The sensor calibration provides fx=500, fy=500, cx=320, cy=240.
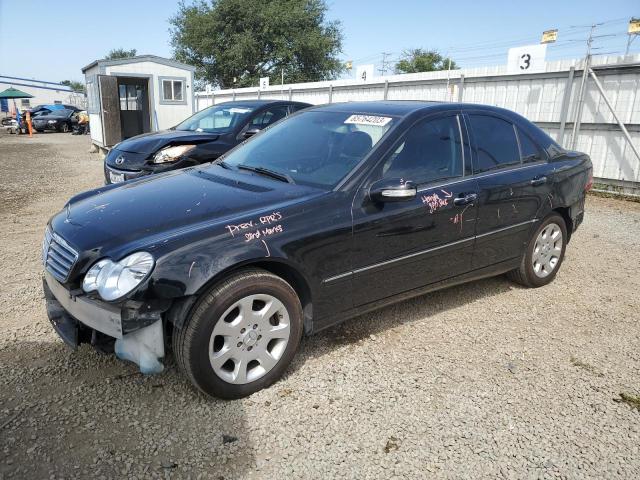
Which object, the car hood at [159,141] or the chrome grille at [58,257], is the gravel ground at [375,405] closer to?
the chrome grille at [58,257]

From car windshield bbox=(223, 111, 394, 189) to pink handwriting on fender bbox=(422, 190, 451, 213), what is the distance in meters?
0.53

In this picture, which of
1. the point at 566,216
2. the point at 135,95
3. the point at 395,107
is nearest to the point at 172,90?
the point at 135,95

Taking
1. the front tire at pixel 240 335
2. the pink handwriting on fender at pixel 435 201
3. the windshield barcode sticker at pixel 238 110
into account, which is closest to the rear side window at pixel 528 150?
the pink handwriting on fender at pixel 435 201

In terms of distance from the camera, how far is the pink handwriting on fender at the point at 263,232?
2722 millimetres

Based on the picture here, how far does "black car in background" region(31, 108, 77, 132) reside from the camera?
29.5 m

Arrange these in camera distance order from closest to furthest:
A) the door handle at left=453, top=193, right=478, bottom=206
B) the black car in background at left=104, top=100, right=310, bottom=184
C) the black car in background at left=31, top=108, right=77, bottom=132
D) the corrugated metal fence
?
the door handle at left=453, top=193, right=478, bottom=206 < the black car in background at left=104, top=100, right=310, bottom=184 < the corrugated metal fence < the black car in background at left=31, top=108, right=77, bottom=132

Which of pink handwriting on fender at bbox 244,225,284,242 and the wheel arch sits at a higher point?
pink handwriting on fender at bbox 244,225,284,242

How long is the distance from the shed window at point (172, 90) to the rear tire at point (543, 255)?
15.9 metres

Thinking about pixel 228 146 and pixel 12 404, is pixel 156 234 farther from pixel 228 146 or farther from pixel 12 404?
pixel 228 146

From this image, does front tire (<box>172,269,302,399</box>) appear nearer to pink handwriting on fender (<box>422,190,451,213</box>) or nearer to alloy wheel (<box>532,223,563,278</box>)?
pink handwriting on fender (<box>422,190,451,213</box>)

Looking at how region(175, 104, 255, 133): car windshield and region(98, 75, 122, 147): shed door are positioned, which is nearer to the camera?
region(175, 104, 255, 133): car windshield

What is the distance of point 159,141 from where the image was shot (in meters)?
6.95

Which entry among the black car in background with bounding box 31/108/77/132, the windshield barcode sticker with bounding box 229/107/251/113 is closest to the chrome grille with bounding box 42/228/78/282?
the windshield barcode sticker with bounding box 229/107/251/113

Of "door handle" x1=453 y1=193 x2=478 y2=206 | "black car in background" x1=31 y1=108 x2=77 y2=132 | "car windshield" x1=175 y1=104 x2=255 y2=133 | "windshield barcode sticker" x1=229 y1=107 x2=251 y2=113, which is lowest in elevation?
"black car in background" x1=31 y1=108 x2=77 y2=132
